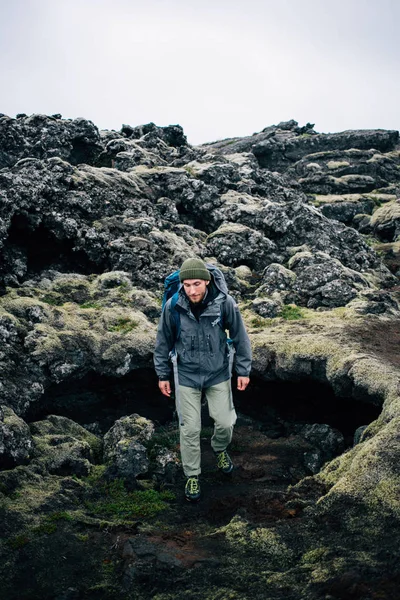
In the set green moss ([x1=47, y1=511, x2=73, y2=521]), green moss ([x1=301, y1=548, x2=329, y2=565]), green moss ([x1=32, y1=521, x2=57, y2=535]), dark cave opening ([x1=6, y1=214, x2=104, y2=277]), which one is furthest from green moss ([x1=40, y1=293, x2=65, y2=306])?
green moss ([x1=301, y1=548, x2=329, y2=565])

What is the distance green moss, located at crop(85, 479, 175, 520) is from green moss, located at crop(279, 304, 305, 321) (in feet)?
30.7

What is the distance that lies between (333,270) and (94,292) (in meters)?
9.86

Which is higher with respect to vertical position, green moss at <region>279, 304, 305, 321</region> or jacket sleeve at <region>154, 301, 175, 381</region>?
jacket sleeve at <region>154, 301, 175, 381</region>

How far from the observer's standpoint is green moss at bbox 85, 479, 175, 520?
855cm

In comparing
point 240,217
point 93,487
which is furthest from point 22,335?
point 240,217

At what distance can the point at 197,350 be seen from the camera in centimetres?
898

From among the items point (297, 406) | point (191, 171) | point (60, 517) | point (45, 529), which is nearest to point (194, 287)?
point (60, 517)

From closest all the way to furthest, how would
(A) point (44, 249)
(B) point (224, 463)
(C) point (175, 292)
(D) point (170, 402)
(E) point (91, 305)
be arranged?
(C) point (175, 292), (B) point (224, 463), (D) point (170, 402), (E) point (91, 305), (A) point (44, 249)

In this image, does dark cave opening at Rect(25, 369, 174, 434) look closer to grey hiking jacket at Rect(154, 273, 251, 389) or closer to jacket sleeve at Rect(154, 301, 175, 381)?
jacket sleeve at Rect(154, 301, 175, 381)

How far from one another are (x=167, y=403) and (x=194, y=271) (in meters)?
6.43

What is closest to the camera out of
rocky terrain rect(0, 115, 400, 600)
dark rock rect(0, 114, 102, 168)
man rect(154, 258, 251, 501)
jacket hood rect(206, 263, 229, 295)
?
rocky terrain rect(0, 115, 400, 600)

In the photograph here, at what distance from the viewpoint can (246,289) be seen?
65.3 feet

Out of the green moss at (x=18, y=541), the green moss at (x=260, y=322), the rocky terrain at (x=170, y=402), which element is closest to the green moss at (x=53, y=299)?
the rocky terrain at (x=170, y=402)

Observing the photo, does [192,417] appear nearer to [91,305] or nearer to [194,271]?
[194,271]
